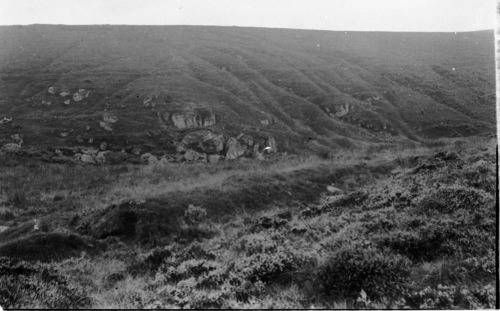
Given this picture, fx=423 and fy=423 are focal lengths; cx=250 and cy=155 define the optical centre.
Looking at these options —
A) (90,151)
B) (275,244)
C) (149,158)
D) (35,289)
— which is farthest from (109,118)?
(35,289)

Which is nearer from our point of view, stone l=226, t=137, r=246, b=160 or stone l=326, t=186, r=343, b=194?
stone l=326, t=186, r=343, b=194

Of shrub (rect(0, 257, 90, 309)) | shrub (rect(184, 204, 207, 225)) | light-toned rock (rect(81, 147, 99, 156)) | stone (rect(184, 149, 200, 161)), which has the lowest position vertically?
stone (rect(184, 149, 200, 161))

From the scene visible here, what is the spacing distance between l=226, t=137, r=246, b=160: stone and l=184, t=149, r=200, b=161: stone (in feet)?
8.69

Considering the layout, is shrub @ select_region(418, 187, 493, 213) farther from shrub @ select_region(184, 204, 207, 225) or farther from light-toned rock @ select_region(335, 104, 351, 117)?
light-toned rock @ select_region(335, 104, 351, 117)

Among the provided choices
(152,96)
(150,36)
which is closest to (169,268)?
(152,96)

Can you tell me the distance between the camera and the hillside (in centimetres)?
4088

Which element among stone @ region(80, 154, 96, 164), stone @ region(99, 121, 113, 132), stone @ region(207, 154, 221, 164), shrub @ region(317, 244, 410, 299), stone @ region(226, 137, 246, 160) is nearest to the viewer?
shrub @ region(317, 244, 410, 299)

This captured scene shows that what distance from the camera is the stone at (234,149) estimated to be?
36062 millimetres

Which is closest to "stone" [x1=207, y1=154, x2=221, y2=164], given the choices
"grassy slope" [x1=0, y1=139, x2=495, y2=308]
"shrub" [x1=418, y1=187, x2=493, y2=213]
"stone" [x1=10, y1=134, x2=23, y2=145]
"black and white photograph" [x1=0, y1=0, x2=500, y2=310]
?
"black and white photograph" [x1=0, y1=0, x2=500, y2=310]

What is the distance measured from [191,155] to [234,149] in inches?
156

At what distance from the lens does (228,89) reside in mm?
A: 55719

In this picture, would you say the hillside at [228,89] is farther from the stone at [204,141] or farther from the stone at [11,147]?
the stone at [11,147]

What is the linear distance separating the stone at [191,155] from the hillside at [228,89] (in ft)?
4.52

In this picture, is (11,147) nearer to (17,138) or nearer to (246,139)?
(17,138)
